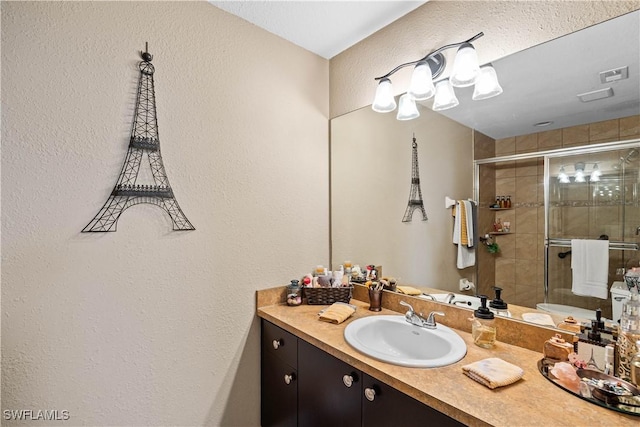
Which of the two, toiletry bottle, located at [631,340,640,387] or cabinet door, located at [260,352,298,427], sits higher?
toiletry bottle, located at [631,340,640,387]

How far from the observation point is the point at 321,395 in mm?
1260

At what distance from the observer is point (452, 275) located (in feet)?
4.81

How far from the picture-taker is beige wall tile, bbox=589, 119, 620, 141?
1016 millimetres

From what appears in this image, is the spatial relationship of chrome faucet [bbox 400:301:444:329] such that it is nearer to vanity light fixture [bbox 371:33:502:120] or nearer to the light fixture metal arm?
vanity light fixture [bbox 371:33:502:120]

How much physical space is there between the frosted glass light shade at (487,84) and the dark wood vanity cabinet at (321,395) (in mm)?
1250

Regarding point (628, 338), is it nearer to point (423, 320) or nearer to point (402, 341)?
point (423, 320)

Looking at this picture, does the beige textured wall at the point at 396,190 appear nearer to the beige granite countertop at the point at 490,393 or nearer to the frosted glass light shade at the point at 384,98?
the frosted glass light shade at the point at 384,98

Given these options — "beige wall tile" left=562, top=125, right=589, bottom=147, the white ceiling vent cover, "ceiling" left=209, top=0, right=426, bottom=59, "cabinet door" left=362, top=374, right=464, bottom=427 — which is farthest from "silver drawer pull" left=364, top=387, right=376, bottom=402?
"ceiling" left=209, top=0, right=426, bottom=59

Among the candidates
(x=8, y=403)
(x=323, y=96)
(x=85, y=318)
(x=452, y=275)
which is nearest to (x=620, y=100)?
(x=452, y=275)

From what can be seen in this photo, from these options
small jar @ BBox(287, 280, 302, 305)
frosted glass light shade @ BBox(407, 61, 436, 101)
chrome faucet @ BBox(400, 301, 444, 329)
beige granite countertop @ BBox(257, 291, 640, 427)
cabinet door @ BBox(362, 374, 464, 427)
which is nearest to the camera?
beige granite countertop @ BBox(257, 291, 640, 427)

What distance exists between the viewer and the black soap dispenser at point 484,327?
1.16m

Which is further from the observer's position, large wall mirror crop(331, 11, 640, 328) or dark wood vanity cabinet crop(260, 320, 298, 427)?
dark wood vanity cabinet crop(260, 320, 298, 427)

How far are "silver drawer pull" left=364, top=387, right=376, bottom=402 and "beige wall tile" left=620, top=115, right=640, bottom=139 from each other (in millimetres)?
1211

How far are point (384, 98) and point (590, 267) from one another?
1164 mm
